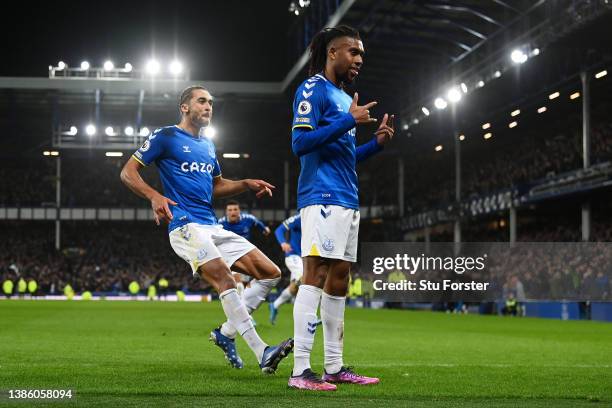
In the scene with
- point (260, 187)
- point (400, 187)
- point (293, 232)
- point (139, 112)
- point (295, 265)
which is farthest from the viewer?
point (400, 187)

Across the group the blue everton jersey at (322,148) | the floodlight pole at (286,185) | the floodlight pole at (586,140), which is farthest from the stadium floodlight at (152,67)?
A: the blue everton jersey at (322,148)

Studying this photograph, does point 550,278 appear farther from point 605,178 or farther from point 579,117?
point 579,117

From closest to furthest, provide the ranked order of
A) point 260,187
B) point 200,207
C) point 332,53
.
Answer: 1. point 332,53
2. point 260,187
3. point 200,207

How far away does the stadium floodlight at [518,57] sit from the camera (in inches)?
1113

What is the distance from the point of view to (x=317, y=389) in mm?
5664

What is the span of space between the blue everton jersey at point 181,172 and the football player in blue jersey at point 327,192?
1402 mm

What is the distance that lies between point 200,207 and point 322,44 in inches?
71.3

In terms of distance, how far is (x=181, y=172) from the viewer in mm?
7312

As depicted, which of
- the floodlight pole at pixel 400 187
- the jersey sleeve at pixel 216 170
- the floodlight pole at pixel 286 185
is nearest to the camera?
the jersey sleeve at pixel 216 170

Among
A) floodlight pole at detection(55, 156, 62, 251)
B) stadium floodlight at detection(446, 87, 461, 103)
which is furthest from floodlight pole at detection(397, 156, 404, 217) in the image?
floodlight pole at detection(55, 156, 62, 251)

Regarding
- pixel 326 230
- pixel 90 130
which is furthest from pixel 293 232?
pixel 90 130

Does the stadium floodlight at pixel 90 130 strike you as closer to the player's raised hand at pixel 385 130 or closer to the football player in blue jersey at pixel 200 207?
the football player in blue jersey at pixel 200 207

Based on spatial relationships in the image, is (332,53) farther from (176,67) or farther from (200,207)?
(176,67)

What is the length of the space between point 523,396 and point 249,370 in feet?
8.05
